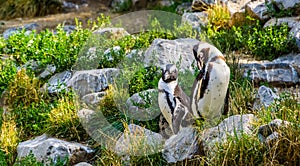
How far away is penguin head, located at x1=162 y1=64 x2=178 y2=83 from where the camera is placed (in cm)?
463

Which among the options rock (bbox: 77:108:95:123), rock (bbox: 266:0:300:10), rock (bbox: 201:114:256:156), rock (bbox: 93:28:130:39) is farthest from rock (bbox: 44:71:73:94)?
rock (bbox: 266:0:300:10)

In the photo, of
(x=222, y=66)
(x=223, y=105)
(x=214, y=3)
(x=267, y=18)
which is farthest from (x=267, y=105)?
(x=214, y=3)

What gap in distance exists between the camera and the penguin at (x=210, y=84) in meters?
4.31

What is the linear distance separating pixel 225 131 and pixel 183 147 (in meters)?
0.38

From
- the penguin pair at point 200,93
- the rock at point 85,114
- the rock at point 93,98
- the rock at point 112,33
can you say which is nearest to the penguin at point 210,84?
the penguin pair at point 200,93

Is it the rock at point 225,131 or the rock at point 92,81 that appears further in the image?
the rock at point 92,81

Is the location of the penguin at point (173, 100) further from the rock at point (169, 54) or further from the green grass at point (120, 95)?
the rock at point (169, 54)

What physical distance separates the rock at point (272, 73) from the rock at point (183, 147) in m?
1.78

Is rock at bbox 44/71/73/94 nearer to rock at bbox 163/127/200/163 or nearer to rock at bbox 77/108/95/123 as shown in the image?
rock at bbox 77/108/95/123

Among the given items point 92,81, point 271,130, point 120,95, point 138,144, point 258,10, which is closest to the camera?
point 271,130

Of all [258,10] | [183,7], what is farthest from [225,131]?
[183,7]

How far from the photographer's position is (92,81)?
20.9 feet

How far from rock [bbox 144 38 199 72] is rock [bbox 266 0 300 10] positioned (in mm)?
1719

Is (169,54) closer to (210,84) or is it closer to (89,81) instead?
(89,81)
